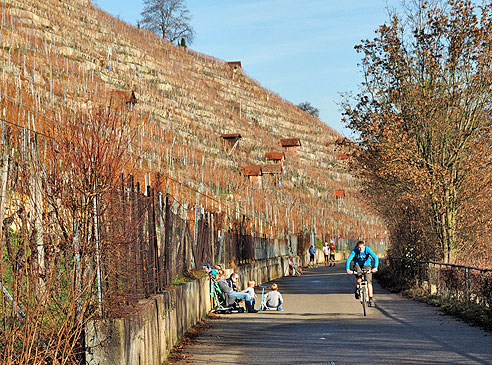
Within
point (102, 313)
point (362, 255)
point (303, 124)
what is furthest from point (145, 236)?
point (303, 124)

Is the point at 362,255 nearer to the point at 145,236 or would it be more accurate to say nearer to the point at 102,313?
the point at 145,236

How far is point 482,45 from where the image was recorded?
2795cm

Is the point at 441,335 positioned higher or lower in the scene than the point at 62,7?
lower

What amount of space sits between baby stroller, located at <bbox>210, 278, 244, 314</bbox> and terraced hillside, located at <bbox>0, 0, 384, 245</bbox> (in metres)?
26.9

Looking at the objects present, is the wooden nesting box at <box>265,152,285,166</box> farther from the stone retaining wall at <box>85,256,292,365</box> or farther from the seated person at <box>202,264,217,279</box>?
the stone retaining wall at <box>85,256,292,365</box>

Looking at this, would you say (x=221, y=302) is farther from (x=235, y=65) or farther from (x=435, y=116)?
(x=235, y=65)

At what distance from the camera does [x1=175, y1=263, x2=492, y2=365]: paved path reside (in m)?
12.4

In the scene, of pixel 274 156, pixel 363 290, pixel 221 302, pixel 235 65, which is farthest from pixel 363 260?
pixel 235 65

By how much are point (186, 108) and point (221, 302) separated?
301ft

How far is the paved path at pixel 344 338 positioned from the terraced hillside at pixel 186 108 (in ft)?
97.3

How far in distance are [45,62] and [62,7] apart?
49095mm

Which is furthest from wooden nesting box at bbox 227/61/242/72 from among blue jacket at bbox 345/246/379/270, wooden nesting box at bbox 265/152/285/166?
blue jacket at bbox 345/246/379/270

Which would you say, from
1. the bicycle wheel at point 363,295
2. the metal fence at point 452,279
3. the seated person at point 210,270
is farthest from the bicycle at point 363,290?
the seated person at point 210,270

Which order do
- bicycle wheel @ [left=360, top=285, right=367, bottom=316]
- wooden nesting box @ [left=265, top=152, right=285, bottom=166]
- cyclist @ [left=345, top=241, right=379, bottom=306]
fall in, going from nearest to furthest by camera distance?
bicycle wheel @ [left=360, top=285, right=367, bottom=316]
cyclist @ [left=345, top=241, right=379, bottom=306]
wooden nesting box @ [left=265, top=152, right=285, bottom=166]
